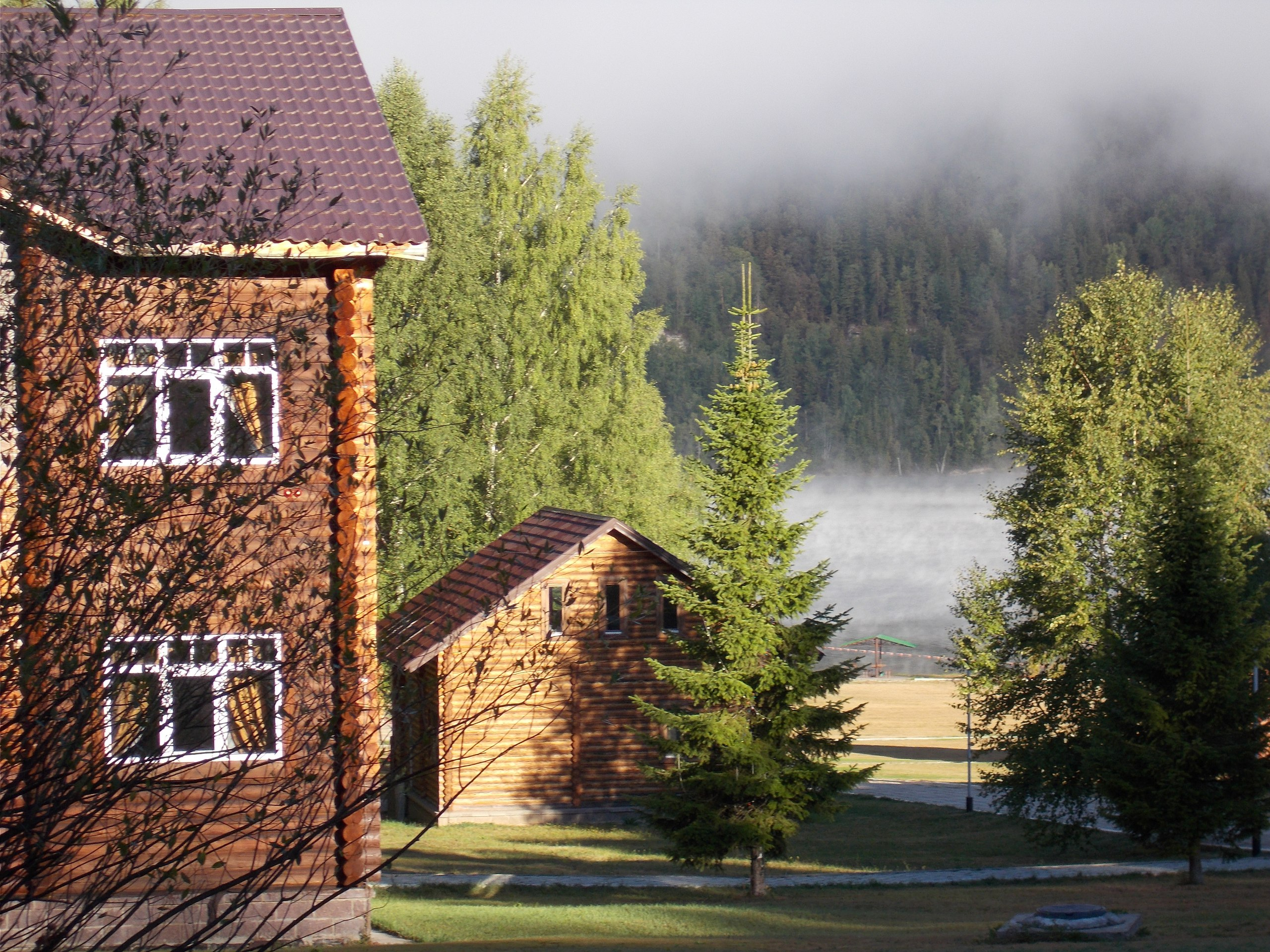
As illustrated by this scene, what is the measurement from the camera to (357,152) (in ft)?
39.5

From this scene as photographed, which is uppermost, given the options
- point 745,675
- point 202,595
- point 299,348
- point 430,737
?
point 299,348

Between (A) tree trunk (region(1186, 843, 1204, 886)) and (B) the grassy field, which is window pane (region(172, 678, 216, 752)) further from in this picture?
(B) the grassy field

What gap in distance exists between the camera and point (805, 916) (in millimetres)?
14805

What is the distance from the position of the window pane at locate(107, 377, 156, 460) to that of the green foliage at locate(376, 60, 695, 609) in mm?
22949

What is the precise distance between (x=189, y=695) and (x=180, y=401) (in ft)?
3.40

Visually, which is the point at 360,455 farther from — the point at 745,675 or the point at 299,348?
the point at 745,675

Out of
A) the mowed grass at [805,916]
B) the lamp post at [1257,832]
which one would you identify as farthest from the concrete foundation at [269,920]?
the lamp post at [1257,832]

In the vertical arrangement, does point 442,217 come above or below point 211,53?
above

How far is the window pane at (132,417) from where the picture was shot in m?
4.03

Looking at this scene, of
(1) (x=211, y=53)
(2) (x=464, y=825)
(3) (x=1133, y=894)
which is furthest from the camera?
(2) (x=464, y=825)

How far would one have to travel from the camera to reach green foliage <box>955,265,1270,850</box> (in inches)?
746

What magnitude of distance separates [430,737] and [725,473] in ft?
48.0

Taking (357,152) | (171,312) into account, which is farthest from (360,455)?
(357,152)

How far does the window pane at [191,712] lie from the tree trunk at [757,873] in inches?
574
